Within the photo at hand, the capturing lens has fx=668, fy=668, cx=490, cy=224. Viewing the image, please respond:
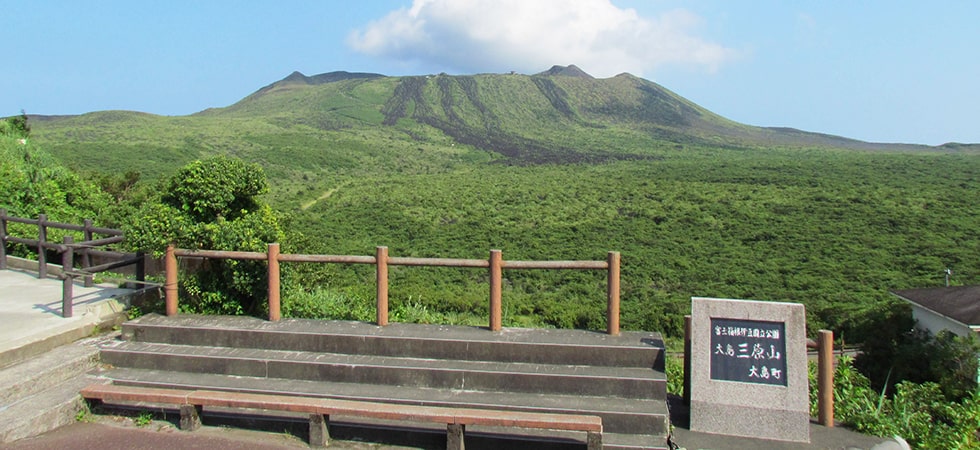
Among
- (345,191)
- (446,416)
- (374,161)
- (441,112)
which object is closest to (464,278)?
(345,191)

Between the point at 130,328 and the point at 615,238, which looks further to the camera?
the point at 615,238

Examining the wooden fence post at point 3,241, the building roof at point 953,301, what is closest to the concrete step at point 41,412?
the wooden fence post at point 3,241

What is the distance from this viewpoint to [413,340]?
6082 mm

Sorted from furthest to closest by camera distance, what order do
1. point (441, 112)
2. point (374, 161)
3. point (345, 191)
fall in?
point (441, 112) → point (374, 161) → point (345, 191)

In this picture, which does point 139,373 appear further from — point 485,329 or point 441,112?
point 441,112

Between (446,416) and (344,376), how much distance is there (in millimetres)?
1403

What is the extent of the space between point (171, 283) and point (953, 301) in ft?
58.2

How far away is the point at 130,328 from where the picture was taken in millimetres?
6691

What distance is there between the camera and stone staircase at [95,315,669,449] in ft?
17.6

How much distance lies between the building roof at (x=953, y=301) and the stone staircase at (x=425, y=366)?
13.0 m

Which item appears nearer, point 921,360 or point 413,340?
point 413,340

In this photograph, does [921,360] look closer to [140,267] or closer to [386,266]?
[386,266]

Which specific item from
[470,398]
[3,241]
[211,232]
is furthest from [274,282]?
[3,241]

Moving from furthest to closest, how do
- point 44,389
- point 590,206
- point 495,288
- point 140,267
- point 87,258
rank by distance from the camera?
point 590,206 → point 87,258 → point 140,267 → point 495,288 → point 44,389
